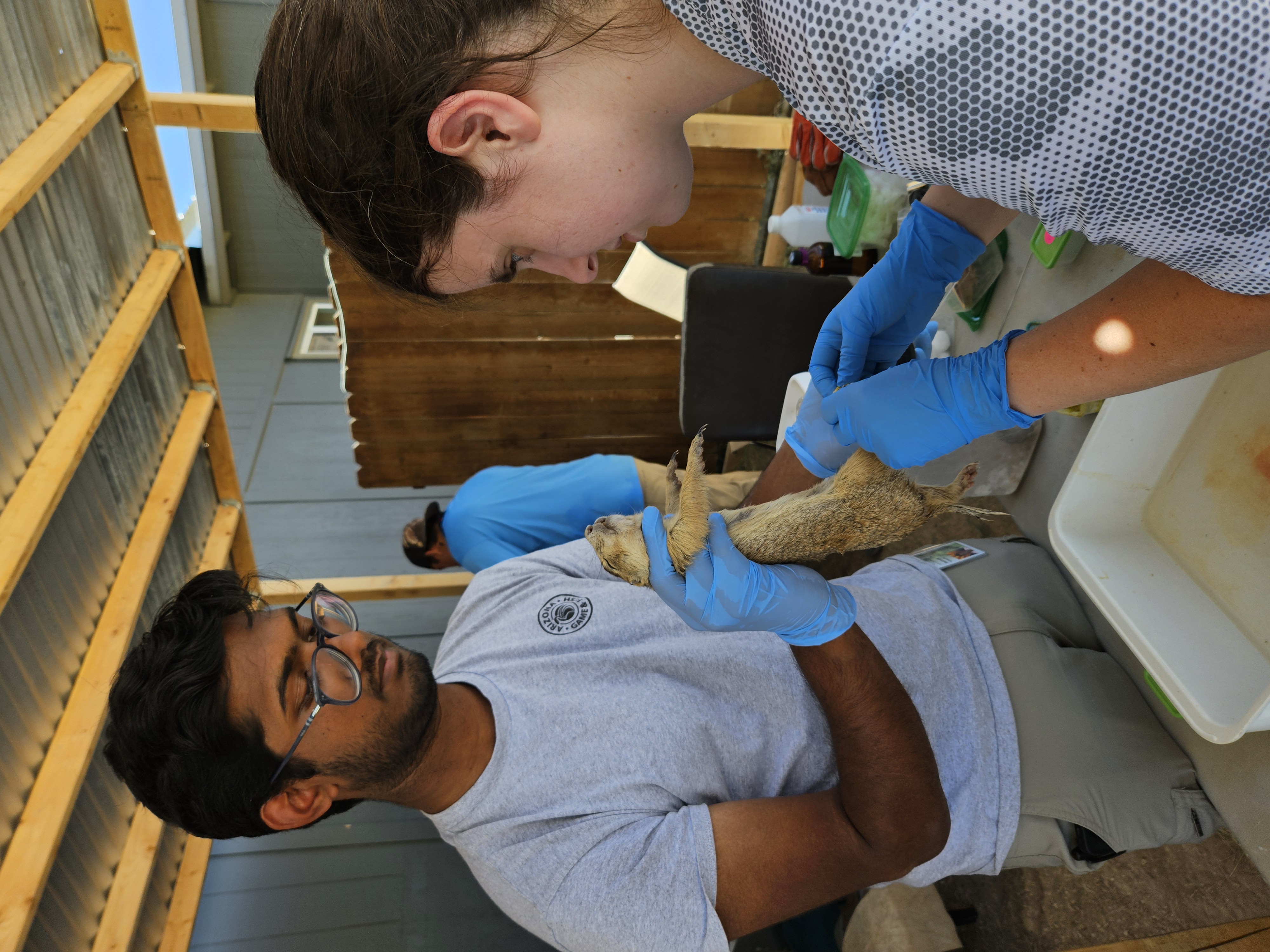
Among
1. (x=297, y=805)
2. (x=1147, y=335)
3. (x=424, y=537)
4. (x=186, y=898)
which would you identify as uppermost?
(x=1147, y=335)

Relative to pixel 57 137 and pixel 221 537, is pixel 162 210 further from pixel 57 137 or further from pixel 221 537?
pixel 221 537

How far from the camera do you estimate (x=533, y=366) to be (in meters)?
3.66

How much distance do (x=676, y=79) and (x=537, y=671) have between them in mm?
1406

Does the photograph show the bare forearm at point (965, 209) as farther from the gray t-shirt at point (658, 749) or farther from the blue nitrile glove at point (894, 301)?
the gray t-shirt at point (658, 749)

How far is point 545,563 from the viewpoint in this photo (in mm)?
2234

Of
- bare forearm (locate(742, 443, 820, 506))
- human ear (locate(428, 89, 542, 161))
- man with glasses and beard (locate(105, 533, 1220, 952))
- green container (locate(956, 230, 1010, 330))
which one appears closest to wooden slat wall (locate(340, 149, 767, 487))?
green container (locate(956, 230, 1010, 330))

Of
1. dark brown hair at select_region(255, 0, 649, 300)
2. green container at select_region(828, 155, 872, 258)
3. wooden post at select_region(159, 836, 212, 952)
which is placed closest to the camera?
dark brown hair at select_region(255, 0, 649, 300)

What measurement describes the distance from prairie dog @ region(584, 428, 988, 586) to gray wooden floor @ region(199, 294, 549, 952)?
1.99m

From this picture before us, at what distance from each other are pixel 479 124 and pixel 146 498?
232 centimetres

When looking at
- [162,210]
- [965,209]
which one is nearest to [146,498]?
[162,210]

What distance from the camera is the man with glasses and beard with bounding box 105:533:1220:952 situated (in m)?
1.56

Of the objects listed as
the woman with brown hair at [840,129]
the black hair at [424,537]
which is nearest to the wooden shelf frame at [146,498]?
the black hair at [424,537]

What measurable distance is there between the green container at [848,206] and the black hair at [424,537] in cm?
216

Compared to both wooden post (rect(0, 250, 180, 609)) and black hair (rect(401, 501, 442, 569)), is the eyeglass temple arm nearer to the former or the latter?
wooden post (rect(0, 250, 180, 609))
